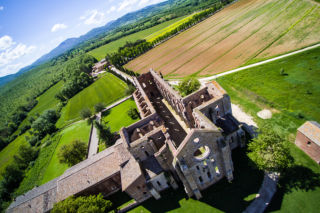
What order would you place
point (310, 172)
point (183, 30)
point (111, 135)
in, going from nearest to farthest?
1. point (310, 172)
2. point (111, 135)
3. point (183, 30)

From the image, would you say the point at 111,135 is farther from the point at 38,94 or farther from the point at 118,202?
the point at 38,94

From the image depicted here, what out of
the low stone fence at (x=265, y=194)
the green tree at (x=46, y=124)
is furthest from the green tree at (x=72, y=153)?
the green tree at (x=46, y=124)

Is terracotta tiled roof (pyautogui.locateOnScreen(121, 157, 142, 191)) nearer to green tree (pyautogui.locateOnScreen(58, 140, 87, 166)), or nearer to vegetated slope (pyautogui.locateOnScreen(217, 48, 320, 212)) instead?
green tree (pyautogui.locateOnScreen(58, 140, 87, 166))

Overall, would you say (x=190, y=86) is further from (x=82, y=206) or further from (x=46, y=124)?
(x=46, y=124)

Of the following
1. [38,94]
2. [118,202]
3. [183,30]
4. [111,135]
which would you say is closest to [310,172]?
[118,202]

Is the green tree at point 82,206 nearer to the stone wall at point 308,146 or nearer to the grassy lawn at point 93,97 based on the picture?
the stone wall at point 308,146

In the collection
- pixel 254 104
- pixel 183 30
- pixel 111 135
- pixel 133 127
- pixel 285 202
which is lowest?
pixel 285 202
